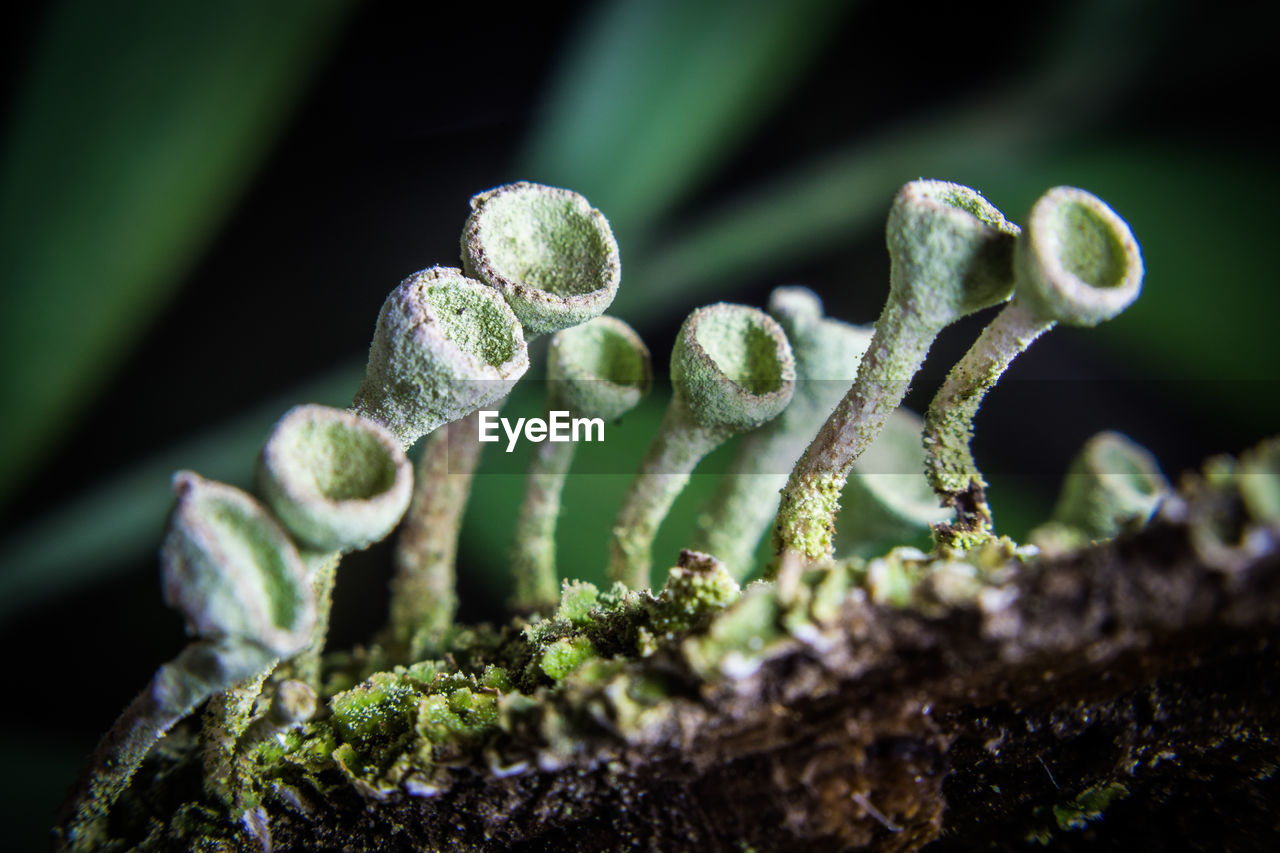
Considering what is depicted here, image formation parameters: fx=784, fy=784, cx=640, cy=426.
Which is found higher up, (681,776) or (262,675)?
(262,675)

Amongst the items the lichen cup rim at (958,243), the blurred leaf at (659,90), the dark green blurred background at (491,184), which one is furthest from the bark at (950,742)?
the blurred leaf at (659,90)

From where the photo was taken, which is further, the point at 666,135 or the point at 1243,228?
the point at 666,135

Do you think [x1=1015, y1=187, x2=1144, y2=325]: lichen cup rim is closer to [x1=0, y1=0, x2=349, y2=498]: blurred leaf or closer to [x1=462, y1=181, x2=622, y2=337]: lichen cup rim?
[x1=462, y1=181, x2=622, y2=337]: lichen cup rim

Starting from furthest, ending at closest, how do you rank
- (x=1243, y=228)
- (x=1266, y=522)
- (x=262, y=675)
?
(x=1243, y=228), (x=262, y=675), (x=1266, y=522)

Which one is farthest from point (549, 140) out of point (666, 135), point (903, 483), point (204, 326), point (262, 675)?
point (262, 675)

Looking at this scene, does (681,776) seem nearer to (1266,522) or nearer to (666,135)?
(1266,522)
